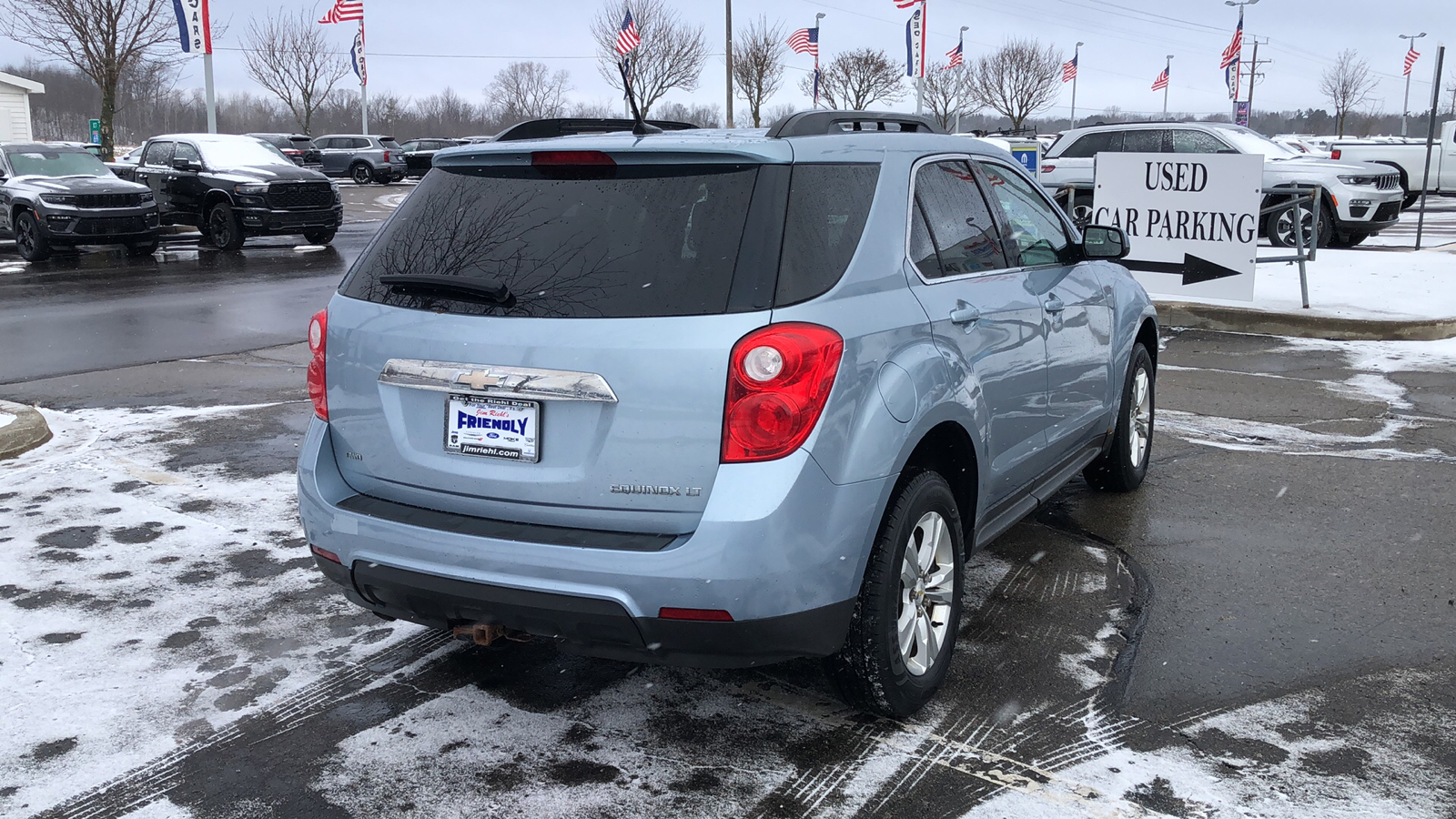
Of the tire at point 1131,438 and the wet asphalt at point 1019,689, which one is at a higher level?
the tire at point 1131,438

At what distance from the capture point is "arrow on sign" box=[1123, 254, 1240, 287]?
11678mm

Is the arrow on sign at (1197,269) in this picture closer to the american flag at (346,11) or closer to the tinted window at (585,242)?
the tinted window at (585,242)

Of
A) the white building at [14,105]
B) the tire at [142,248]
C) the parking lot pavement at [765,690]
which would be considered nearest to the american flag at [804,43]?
the tire at [142,248]

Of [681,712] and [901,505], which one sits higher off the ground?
[901,505]

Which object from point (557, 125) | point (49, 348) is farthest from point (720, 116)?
point (557, 125)

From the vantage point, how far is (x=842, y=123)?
3988 mm

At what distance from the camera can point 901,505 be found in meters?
3.36

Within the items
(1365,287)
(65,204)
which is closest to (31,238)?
(65,204)

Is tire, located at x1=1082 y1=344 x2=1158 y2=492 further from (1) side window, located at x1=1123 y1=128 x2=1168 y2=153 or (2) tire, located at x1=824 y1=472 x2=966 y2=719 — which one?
(1) side window, located at x1=1123 y1=128 x2=1168 y2=153

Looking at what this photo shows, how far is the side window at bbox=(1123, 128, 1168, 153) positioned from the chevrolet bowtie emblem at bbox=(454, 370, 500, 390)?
1676 cm

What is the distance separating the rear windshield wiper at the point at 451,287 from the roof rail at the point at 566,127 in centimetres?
65

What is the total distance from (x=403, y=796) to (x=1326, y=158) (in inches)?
773

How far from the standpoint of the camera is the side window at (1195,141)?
17.9 m

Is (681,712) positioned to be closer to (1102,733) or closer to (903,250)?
(1102,733)
